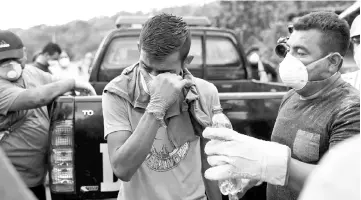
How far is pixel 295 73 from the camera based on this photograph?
2.22 m

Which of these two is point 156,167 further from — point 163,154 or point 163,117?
point 163,117

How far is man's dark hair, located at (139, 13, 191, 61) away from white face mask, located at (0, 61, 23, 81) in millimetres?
1528

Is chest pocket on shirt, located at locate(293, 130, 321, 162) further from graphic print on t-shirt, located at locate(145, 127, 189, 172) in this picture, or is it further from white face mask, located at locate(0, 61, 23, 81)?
white face mask, located at locate(0, 61, 23, 81)

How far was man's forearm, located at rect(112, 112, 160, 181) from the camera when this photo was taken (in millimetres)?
1895

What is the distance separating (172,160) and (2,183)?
4.26ft

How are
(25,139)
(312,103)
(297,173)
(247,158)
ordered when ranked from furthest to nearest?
(25,139) < (312,103) < (297,173) < (247,158)

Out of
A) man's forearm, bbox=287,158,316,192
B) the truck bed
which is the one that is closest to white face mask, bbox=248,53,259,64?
the truck bed

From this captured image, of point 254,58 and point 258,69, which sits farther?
point 258,69

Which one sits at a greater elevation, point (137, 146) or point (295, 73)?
point (295, 73)

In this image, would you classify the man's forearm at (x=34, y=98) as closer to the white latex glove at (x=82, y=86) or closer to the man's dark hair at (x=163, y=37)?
the white latex glove at (x=82, y=86)

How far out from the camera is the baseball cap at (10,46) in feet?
10.6

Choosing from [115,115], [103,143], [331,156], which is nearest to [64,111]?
[103,143]

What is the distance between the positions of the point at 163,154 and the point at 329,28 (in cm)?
103

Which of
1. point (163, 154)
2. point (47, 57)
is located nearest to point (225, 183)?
point (163, 154)
